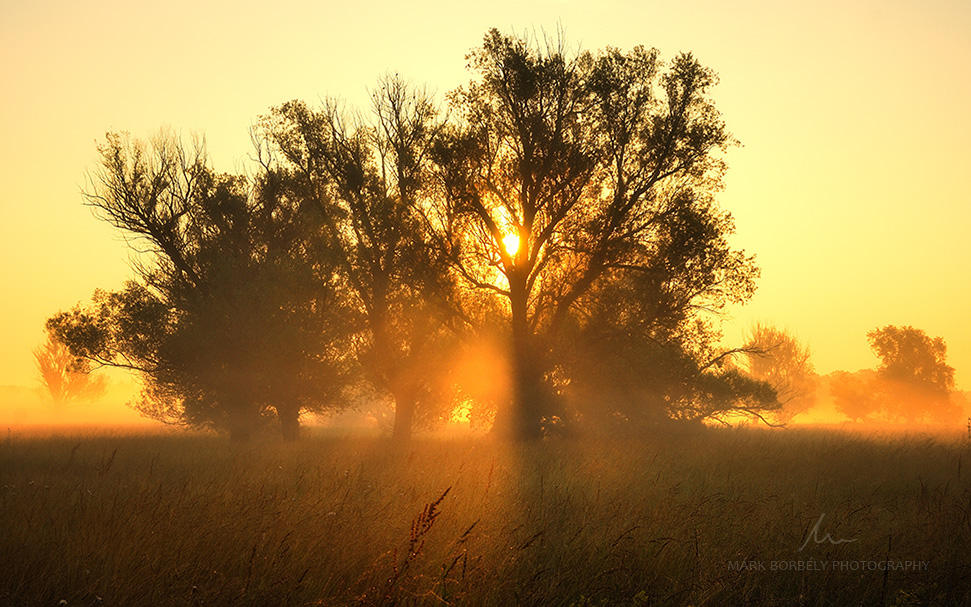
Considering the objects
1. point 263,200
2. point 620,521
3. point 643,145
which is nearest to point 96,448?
point 263,200

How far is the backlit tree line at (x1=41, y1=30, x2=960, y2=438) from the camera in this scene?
1862 centimetres

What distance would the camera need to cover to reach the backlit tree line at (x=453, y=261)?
18.6m

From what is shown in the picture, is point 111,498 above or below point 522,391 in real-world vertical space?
below

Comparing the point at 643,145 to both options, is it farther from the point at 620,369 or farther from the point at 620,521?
the point at 620,521

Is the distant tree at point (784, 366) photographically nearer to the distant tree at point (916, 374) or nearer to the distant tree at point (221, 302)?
the distant tree at point (916, 374)

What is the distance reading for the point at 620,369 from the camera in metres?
21.0

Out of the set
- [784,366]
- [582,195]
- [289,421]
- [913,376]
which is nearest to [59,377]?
[289,421]

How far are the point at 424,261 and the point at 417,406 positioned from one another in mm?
8592

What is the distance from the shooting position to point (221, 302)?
19969 millimetres

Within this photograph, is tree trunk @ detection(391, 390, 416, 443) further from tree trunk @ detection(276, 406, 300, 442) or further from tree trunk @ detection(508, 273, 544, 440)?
tree trunk @ detection(508, 273, 544, 440)

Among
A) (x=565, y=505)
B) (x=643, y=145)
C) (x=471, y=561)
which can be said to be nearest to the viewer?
(x=471, y=561)

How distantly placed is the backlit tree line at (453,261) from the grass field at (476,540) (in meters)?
9.44

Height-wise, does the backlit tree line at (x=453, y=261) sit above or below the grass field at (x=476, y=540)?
above
